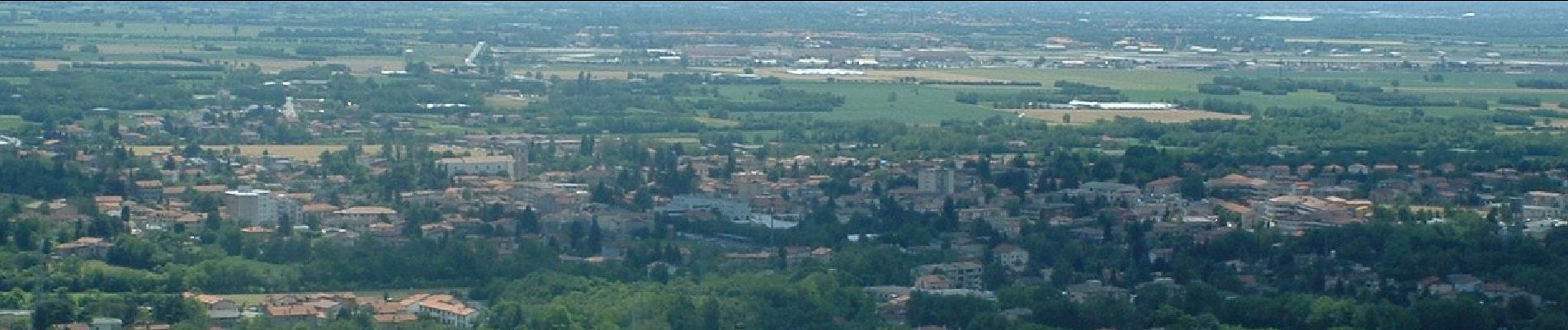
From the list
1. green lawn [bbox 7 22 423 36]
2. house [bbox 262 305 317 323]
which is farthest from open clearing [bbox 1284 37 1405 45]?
house [bbox 262 305 317 323]

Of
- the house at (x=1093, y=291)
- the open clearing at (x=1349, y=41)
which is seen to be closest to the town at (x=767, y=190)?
the house at (x=1093, y=291)

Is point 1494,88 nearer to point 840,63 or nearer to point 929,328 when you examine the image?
point 840,63

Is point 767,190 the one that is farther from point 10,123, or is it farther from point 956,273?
point 10,123

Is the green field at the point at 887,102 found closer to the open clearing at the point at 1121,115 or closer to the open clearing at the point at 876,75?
the open clearing at the point at 1121,115

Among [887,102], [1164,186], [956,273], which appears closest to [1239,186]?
[1164,186]

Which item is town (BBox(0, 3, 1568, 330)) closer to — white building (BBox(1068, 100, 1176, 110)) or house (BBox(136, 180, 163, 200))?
house (BBox(136, 180, 163, 200))

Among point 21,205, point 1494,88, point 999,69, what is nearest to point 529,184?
point 21,205
